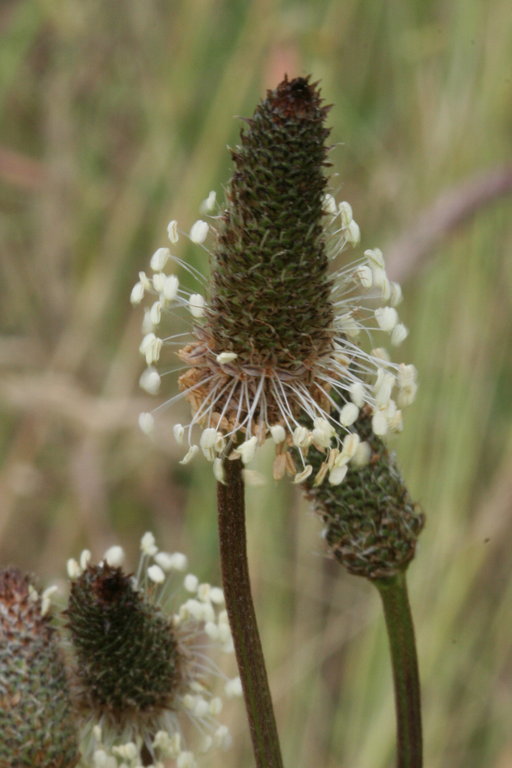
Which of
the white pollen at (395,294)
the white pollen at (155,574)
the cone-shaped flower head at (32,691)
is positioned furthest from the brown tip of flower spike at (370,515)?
the cone-shaped flower head at (32,691)

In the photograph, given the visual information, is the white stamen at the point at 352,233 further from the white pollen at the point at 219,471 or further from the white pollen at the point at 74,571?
the white pollen at the point at 74,571

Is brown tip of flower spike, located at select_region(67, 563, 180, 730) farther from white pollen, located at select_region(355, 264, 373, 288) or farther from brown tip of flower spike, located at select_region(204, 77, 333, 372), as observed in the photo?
white pollen, located at select_region(355, 264, 373, 288)

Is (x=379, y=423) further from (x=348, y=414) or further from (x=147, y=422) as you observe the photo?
(x=147, y=422)

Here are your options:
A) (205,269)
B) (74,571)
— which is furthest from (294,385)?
(205,269)

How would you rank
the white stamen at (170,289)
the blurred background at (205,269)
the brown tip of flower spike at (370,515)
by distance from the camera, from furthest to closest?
the blurred background at (205,269), the brown tip of flower spike at (370,515), the white stamen at (170,289)

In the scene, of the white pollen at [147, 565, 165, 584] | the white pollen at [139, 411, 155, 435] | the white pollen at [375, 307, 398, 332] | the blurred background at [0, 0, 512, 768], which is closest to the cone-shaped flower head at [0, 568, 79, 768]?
the white pollen at [147, 565, 165, 584]

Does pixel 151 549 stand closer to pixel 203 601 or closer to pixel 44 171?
pixel 203 601
